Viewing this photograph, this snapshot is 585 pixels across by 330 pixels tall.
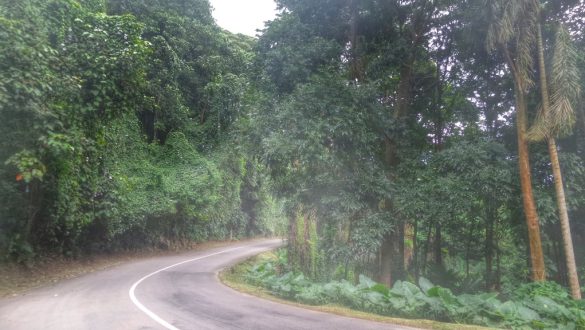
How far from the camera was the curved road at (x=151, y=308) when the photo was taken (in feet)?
26.8

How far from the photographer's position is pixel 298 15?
15.2 m

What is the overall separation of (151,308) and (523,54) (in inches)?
472

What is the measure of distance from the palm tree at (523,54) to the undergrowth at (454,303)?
117cm

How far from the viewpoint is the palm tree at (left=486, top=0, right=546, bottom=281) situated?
11.6m

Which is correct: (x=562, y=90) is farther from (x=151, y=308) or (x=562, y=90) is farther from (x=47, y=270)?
(x=47, y=270)

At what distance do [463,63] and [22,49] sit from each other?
14289 mm

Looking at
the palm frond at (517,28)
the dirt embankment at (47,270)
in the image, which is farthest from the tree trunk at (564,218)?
the dirt embankment at (47,270)

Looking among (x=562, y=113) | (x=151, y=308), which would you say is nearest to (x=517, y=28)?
(x=562, y=113)

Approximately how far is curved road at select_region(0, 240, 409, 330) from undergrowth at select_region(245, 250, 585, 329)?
49.1 inches

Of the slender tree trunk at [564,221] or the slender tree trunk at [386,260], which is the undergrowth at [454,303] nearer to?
the slender tree trunk at [564,221]

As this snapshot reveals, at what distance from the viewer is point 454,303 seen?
30.0 feet

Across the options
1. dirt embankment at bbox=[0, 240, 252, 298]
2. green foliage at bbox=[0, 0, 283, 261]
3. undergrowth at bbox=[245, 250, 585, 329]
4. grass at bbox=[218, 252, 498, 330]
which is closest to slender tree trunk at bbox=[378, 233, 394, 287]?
undergrowth at bbox=[245, 250, 585, 329]

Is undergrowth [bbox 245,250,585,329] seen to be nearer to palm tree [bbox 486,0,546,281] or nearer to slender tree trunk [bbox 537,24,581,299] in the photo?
slender tree trunk [bbox 537,24,581,299]

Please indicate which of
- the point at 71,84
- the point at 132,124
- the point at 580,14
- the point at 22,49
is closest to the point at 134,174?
the point at 132,124
